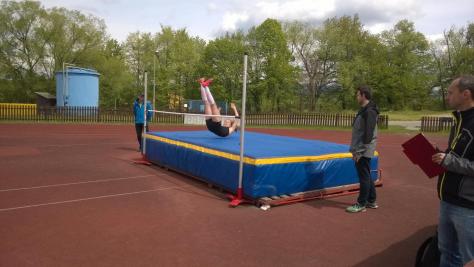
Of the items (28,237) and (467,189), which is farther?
(28,237)

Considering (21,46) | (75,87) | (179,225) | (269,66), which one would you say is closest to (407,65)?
(269,66)

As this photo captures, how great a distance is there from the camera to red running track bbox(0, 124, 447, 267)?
424 cm

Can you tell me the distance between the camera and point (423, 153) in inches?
128

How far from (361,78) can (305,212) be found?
48425 millimetres

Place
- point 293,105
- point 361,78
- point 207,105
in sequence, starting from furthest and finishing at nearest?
point 293,105, point 361,78, point 207,105

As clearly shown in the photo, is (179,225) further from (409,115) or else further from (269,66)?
(409,115)

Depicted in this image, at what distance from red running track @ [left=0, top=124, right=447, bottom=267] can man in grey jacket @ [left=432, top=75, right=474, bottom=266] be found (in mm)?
1452

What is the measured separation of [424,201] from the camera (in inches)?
274

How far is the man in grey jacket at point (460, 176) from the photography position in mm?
2779

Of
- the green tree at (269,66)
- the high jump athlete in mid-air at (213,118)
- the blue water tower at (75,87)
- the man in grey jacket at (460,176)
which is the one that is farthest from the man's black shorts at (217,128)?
the green tree at (269,66)

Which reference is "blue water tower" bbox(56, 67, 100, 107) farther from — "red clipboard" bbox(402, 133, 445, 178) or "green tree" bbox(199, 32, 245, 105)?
"red clipboard" bbox(402, 133, 445, 178)

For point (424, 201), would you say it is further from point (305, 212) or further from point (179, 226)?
point (179, 226)

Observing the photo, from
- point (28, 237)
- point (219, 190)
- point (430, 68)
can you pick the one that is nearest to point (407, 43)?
point (430, 68)

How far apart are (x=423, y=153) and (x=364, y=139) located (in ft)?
9.04
